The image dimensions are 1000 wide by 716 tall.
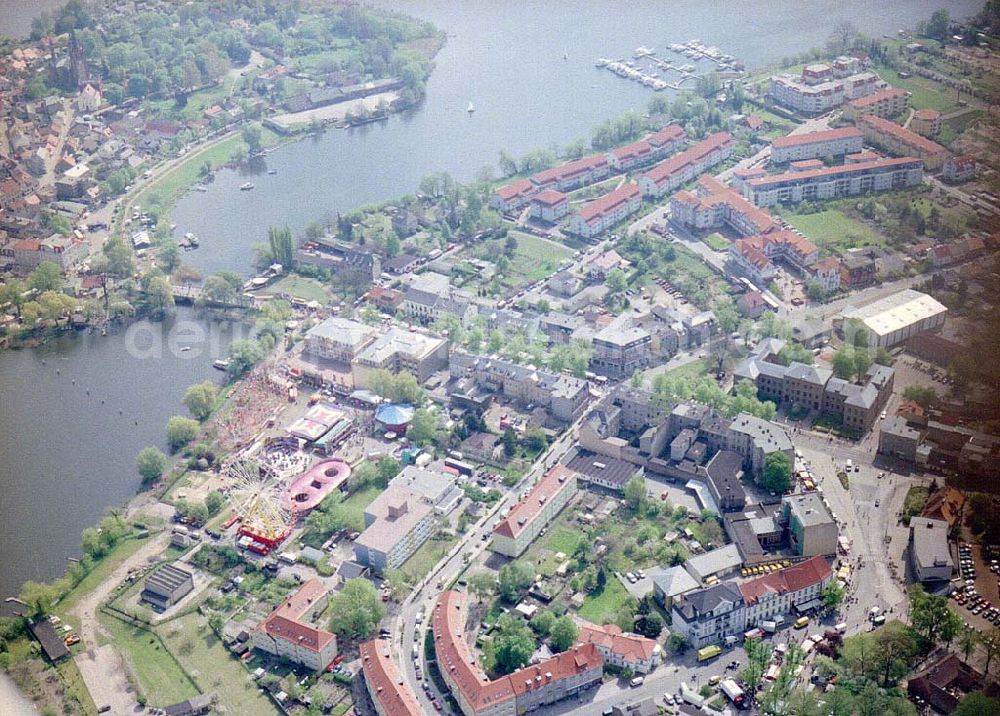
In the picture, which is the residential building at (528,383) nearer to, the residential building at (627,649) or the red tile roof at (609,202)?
the residential building at (627,649)

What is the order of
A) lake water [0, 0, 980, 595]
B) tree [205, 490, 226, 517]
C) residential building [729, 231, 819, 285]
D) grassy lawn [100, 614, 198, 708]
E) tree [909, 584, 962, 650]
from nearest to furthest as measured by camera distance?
tree [909, 584, 962, 650], grassy lawn [100, 614, 198, 708], tree [205, 490, 226, 517], lake water [0, 0, 980, 595], residential building [729, 231, 819, 285]

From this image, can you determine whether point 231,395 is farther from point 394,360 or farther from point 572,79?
point 572,79

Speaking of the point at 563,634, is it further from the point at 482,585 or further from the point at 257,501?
the point at 257,501

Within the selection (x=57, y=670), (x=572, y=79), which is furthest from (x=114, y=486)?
(x=572, y=79)

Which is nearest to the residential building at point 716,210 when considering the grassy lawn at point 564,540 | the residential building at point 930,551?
the residential building at point 930,551

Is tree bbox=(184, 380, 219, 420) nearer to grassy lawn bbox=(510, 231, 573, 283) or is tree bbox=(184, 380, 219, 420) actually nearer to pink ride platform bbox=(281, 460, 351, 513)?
pink ride platform bbox=(281, 460, 351, 513)

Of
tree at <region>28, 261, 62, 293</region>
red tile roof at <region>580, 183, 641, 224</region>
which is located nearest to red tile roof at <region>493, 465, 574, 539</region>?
red tile roof at <region>580, 183, 641, 224</region>
